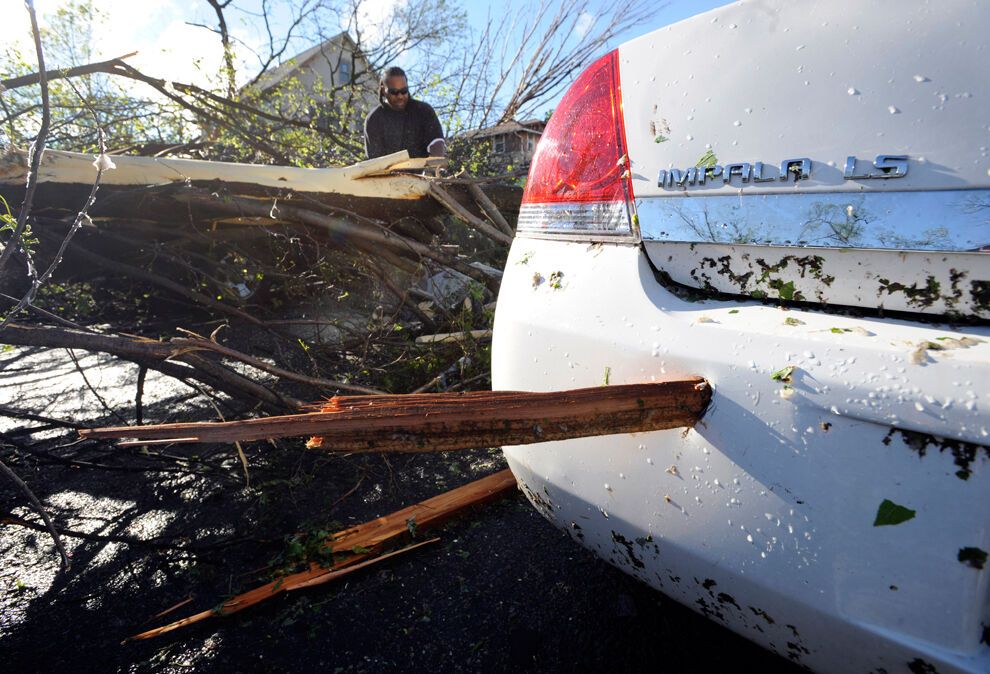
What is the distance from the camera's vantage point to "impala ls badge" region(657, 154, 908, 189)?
90 cm

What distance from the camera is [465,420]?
1.00 m

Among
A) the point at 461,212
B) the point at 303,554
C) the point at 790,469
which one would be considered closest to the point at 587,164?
the point at 790,469

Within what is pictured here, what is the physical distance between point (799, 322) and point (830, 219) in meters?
0.19

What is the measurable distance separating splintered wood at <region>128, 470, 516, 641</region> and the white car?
92 cm

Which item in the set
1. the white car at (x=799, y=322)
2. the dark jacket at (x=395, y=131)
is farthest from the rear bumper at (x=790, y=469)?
the dark jacket at (x=395, y=131)

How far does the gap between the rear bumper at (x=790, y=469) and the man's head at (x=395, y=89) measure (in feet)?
14.3

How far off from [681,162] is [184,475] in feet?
8.53

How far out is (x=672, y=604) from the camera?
5.42 ft

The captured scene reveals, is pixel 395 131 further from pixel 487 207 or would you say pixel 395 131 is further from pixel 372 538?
pixel 372 538

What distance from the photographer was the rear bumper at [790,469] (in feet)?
2.54

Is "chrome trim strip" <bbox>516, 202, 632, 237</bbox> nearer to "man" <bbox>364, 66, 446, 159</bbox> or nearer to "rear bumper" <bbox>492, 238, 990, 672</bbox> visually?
"rear bumper" <bbox>492, 238, 990, 672</bbox>

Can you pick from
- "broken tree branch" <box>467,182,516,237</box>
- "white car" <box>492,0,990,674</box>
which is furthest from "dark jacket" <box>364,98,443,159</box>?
"white car" <box>492,0,990,674</box>

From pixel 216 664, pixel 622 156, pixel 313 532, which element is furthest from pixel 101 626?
pixel 622 156

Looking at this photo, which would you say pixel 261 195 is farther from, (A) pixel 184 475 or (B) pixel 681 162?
(B) pixel 681 162
